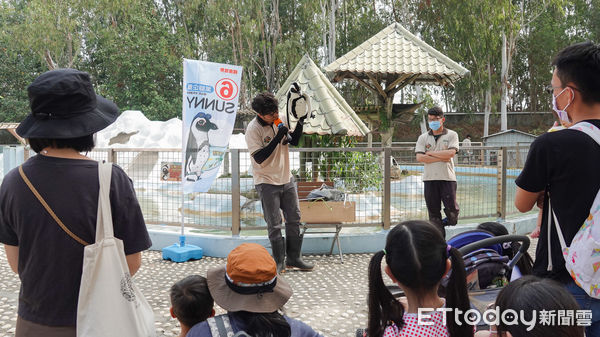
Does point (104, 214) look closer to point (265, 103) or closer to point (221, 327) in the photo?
point (221, 327)

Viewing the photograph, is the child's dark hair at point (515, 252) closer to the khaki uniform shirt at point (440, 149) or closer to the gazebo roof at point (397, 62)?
the khaki uniform shirt at point (440, 149)

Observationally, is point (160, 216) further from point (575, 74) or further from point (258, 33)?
point (258, 33)

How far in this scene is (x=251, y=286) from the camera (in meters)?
1.82

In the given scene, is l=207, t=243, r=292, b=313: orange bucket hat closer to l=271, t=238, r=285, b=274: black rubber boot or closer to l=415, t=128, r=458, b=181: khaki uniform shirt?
l=271, t=238, r=285, b=274: black rubber boot

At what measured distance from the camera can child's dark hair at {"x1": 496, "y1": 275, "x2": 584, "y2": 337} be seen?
1.51 meters

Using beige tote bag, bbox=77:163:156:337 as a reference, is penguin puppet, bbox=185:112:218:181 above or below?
above

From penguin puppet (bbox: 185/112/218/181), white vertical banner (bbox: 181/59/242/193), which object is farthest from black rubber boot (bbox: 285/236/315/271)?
penguin puppet (bbox: 185/112/218/181)

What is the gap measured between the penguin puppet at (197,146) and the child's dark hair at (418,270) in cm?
473

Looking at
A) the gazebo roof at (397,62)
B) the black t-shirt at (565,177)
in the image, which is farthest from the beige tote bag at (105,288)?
the gazebo roof at (397,62)

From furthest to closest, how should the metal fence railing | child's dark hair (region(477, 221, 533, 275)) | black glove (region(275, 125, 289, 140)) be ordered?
1. the metal fence railing
2. black glove (region(275, 125, 289, 140))
3. child's dark hair (region(477, 221, 533, 275))

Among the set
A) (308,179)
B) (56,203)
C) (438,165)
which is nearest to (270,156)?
(438,165)

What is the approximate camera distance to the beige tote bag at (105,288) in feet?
5.57

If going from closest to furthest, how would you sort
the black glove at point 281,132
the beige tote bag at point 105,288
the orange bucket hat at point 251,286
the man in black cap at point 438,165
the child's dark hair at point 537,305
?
the child's dark hair at point 537,305 → the beige tote bag at point 105,288 → the orange bucket hat at point 251,286 → the black glove at point 281,132 → the man in black cap at point 438,165

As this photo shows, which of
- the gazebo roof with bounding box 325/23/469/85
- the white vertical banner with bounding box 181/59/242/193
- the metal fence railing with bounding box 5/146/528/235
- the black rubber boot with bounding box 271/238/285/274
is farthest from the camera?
the gazebo roof with bounding box 325/23/469/85
